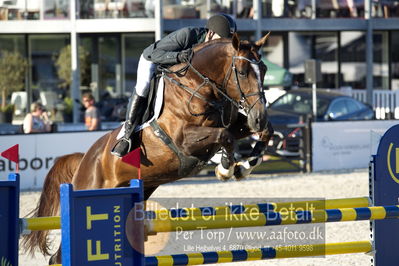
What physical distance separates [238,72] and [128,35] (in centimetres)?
1701

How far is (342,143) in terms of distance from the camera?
1551 centimetres

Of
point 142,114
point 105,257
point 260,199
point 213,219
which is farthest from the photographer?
point 260,199

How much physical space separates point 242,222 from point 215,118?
157cm

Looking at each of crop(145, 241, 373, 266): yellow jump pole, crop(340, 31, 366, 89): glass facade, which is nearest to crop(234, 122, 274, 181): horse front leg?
crop(145, 241, 373, 266): yellow jump pole

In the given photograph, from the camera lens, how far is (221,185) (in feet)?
45.2

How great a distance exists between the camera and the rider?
669 cm

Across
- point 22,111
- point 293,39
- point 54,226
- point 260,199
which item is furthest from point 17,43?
point 54,226

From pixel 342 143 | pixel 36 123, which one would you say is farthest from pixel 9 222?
pixel 342 143

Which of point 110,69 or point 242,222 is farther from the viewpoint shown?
point 110,69

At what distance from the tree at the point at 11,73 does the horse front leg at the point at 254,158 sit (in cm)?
1510

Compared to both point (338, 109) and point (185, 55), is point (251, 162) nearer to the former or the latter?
point (185, 55)

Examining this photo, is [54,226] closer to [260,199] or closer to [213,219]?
[213,219]

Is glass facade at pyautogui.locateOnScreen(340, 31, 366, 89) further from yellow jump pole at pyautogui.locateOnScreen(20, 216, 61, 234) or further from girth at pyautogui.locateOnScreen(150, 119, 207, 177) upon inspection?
yellow jump pole at pyautogui.locateOnScreen(20, 216, 61, 234)

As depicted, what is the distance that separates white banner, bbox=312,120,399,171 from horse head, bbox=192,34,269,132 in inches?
A: 343
